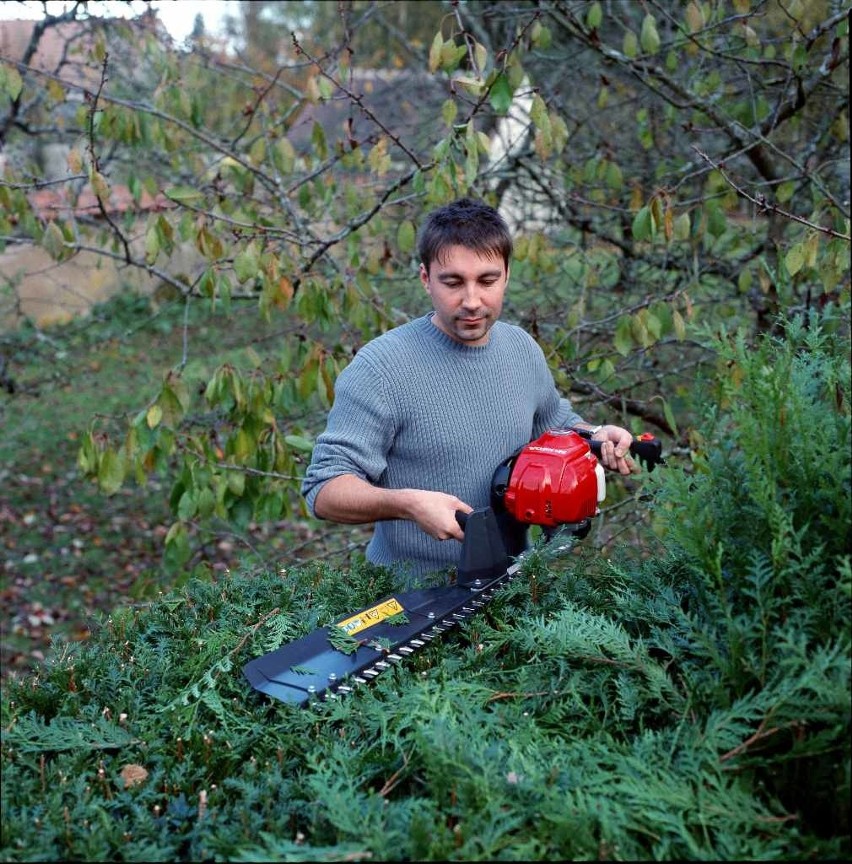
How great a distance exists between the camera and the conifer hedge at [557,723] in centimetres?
142

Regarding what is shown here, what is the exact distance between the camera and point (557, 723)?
172 centimetres

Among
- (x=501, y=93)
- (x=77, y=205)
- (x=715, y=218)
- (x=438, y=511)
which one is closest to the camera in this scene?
(x=438, y=511)

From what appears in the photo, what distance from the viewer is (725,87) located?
5406 mm

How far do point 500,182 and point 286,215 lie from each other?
60.4 inches

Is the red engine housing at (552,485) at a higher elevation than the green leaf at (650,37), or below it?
below

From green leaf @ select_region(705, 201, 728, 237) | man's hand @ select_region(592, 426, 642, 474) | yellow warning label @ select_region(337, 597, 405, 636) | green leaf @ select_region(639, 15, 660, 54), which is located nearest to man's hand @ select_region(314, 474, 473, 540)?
yellow warning label @ select_region(337, 597, 405, 636)

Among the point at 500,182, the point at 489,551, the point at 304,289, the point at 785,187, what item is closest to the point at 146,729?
the point at 489,551

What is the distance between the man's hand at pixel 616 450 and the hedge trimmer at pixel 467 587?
A: 0.03 meters

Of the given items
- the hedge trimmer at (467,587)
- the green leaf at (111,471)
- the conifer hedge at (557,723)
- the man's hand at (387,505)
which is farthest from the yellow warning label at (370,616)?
the green leaf at (111,471)

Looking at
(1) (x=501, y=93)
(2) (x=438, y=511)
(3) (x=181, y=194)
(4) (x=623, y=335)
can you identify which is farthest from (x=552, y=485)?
(3) (x=181, y=194)

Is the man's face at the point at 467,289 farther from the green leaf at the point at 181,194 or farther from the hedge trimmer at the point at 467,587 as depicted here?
the green leaf at the point at 181,194

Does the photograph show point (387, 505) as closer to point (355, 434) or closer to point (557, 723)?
point (355, 434)

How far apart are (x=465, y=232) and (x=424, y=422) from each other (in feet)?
1.78

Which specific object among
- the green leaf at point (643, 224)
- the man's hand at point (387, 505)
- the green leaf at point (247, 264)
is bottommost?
the man's hand at point (387, 505)
